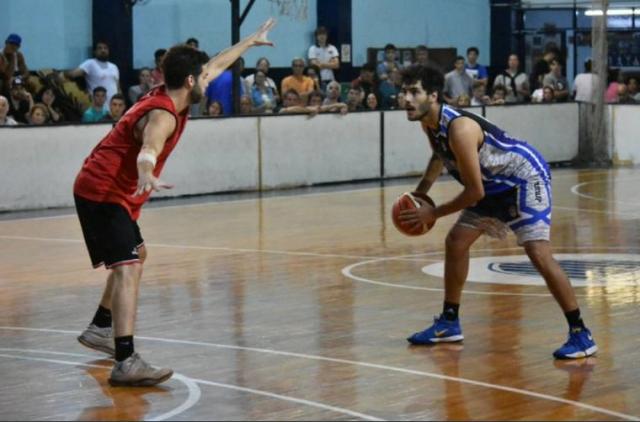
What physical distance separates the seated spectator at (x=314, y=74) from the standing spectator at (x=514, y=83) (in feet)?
10.6

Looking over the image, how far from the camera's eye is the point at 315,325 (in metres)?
10.3

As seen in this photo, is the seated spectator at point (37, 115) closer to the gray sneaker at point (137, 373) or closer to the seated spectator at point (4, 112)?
the seated spectator at point (4, 112)

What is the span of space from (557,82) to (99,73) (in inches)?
335

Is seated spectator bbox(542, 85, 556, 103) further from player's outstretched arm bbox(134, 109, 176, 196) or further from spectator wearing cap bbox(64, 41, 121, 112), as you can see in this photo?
player's outstretched arm bbox(134, 109, 176, 196)

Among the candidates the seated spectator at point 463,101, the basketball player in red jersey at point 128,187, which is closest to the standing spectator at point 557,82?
the seated spectator at point 463,101

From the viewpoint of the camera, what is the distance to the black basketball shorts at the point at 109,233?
8.52m

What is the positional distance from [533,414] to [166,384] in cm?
203

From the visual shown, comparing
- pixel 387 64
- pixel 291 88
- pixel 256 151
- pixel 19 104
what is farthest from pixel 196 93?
pixel 387 64

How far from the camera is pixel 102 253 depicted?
859cm

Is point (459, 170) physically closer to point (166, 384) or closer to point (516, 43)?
point (166, 384)

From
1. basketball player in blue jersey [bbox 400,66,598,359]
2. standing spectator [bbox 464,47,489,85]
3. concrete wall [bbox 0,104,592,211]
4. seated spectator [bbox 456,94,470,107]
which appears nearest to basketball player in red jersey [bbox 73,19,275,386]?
basketball player in blue jersey [bbox 400,66,598,359]

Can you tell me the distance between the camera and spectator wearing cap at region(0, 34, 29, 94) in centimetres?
1969

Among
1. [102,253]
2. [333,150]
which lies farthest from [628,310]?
[333,150]

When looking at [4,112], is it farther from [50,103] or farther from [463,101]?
[463,101]
